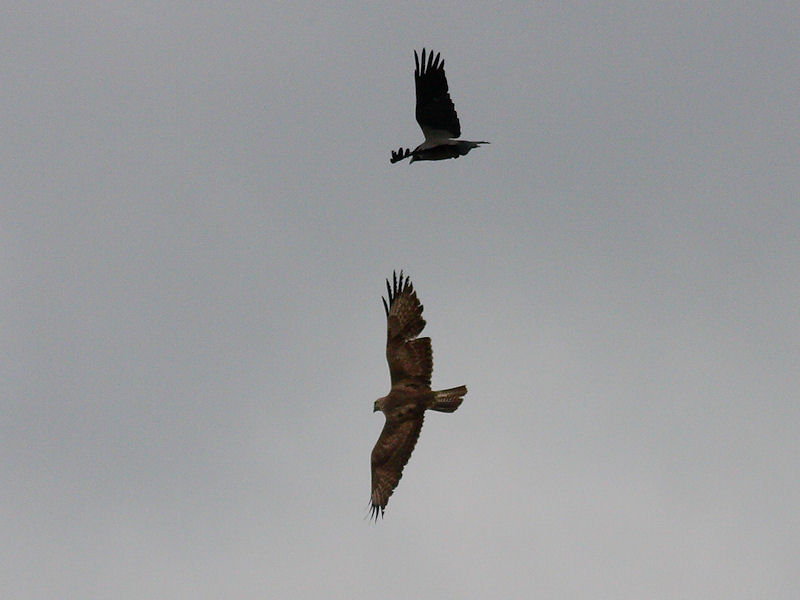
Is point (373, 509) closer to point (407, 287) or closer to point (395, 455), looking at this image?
point (395, 455)

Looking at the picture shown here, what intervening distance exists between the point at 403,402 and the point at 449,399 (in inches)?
38.7

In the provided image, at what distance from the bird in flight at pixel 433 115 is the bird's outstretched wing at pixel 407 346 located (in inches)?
118

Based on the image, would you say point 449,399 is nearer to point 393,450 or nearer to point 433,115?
point 393,450

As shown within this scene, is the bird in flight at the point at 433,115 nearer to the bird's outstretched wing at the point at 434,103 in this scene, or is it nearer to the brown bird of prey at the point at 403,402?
the bird's outstretched wing at the point at 434,103

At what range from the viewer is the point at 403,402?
16.4 m

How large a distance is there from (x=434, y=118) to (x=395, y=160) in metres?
1.28

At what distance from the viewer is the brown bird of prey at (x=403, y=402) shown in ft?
53.5

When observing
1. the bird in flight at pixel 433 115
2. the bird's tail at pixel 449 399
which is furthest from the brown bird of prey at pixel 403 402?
the bird in flight at pixel 433 115

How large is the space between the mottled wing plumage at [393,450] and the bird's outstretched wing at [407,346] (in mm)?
745

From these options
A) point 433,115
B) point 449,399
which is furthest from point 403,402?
point 433,115

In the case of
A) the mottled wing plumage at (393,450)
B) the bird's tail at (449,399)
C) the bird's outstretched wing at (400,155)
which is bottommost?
the mottled wing plumage at (393,450)

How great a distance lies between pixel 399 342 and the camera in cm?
1673

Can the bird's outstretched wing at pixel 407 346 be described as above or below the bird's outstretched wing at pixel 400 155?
below

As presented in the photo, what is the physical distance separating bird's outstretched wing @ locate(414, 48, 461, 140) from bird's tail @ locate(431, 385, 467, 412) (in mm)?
5618
